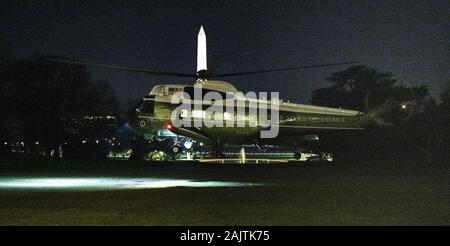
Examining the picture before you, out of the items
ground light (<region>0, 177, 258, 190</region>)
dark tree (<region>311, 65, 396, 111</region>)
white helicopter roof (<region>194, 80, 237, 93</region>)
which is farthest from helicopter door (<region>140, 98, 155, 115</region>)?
dark tree (<region>311, 65, 396, 111</region>)

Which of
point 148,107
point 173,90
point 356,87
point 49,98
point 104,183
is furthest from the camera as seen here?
point 356,87

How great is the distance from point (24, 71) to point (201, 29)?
600 inches

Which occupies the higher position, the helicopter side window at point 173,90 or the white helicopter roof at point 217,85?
the white helicopter roof at point 217,85

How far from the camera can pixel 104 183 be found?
796 inches

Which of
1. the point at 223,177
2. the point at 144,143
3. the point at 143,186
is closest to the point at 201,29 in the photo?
the point at 144,143

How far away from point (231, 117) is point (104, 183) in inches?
649

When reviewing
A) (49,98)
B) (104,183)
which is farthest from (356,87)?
(104,183)

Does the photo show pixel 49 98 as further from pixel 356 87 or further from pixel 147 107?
pixel 356 87

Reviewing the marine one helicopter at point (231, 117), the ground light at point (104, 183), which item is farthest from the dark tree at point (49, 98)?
the ground light at point (104, 183)

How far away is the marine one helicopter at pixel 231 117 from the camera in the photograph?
34156 mm

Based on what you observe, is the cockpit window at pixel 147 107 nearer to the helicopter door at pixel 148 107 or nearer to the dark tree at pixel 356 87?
the helicopter door at pixel 148 107

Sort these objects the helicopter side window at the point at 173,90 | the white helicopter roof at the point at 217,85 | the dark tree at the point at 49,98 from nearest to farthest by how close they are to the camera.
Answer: the helicopter side window at the point at 173,90
the white helicopter roof at the point at 217,85
the dark tree at the point at 49,98

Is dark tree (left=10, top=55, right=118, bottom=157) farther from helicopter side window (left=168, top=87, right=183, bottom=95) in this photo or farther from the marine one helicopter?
helicopter side window (left=168, top=87, right=183, bottom=95)

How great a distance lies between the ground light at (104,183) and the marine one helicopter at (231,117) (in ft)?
29.4
